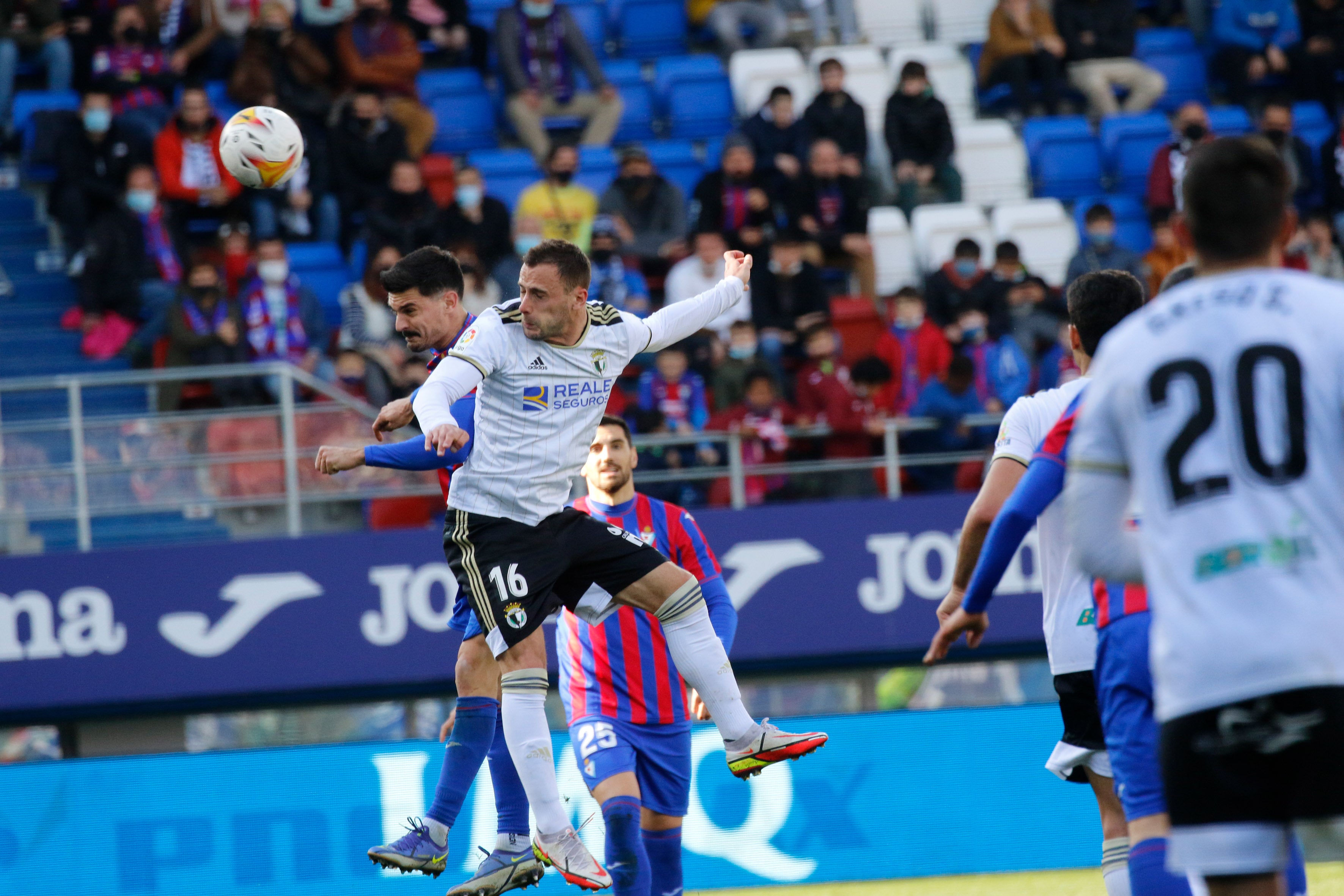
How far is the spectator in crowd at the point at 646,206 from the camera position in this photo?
11.7 meters

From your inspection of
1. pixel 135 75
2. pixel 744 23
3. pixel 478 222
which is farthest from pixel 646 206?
pixel 135 75

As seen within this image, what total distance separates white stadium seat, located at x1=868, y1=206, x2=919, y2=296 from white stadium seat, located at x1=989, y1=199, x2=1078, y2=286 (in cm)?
76

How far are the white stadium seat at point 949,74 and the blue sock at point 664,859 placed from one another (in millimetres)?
9059

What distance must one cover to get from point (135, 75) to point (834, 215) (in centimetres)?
537

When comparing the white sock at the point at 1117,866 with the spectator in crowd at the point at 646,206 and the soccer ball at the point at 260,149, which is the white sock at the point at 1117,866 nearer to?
the soccer ball at the point at 260,149

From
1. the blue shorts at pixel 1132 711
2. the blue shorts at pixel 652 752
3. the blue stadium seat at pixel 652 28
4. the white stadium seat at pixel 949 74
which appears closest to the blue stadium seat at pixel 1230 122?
the white stadium seat at pixel 949 74

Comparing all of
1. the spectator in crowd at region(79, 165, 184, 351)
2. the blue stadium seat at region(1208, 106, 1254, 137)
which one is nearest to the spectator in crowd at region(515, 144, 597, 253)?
the spectator in crowd at region(79, 165, 184, 351)

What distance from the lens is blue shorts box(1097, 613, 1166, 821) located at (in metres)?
4.09

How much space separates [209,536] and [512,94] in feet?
17.1

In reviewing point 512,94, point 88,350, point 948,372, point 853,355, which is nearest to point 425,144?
point 512,94

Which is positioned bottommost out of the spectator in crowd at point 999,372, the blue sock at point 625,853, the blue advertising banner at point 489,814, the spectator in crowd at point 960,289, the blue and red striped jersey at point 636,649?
the blue advertising banner at point 489,814

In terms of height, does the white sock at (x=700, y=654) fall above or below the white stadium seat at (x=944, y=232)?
below

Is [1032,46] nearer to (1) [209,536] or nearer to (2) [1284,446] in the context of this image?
(1) [209,536]

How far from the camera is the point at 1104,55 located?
562 inches
